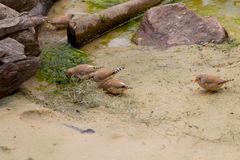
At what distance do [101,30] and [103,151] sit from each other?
3.84m

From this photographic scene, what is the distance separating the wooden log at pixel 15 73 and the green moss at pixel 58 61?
0.68 metres

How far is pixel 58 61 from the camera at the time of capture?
796cm

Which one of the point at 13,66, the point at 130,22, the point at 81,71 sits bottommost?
the point at 130,22

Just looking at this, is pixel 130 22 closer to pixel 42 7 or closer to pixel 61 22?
pixel 61 22

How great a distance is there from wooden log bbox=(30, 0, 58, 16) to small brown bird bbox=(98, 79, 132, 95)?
9.73 feet

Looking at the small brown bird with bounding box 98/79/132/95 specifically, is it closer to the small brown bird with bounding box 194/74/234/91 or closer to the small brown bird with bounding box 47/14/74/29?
the small brown bird with bounding box 194/74/234/91

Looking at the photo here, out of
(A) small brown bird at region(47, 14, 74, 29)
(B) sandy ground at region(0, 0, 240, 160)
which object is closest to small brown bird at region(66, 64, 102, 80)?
(B) sandy ground at region(0, 0, 240, 160)

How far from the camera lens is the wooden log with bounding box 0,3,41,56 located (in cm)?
727

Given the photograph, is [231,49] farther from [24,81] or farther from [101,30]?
[24,81]

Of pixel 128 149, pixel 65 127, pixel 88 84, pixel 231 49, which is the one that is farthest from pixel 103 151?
pixel 231 49

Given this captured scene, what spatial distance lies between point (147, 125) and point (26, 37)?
82.4 inches

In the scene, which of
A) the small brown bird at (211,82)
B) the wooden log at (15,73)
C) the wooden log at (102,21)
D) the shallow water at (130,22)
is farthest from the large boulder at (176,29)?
the wooden log at (15,73)

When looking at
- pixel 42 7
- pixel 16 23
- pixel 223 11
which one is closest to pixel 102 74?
pixel 16 23

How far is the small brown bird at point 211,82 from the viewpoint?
682cm
